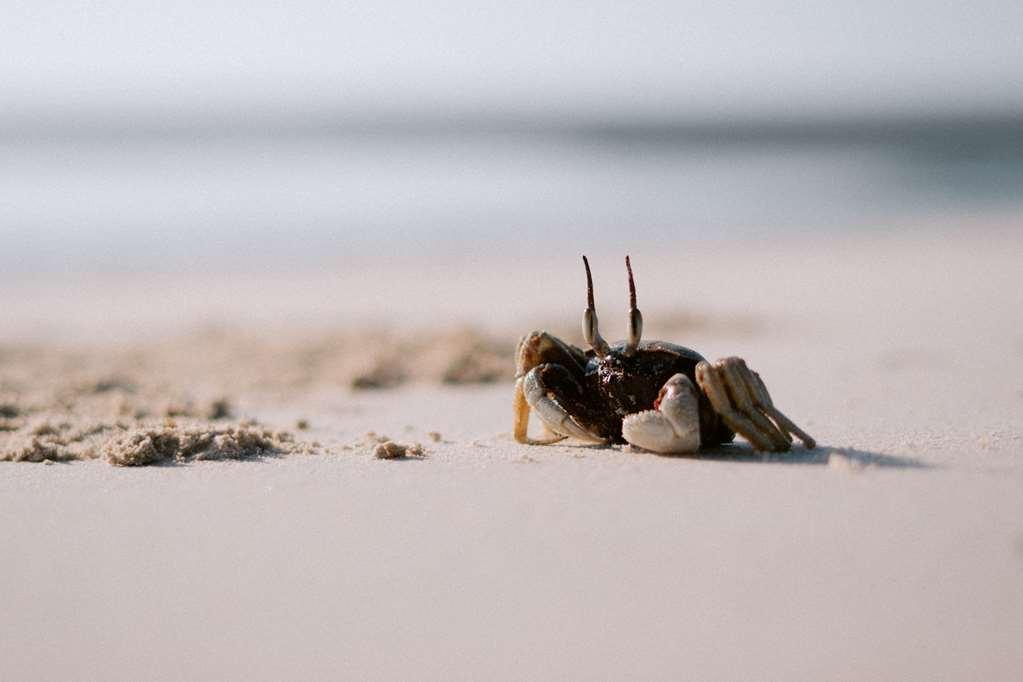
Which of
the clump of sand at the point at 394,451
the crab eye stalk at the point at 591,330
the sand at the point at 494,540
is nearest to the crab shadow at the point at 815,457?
the sand at the point at 494,540

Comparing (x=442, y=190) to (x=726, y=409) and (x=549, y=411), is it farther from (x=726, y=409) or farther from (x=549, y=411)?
(x=726, y=409)

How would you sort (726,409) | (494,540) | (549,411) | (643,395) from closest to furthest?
(494,540) < (726,409) < (643,395) < (549,411)

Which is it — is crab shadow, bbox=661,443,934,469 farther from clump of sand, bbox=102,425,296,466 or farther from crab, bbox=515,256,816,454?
clump of sand, bbox=102,425,296,466

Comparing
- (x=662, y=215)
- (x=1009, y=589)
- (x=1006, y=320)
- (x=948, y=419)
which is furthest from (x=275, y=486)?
(x=662, y=215)

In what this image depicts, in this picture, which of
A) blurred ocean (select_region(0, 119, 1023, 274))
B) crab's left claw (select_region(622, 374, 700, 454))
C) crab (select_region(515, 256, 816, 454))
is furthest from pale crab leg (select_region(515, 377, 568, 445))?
blurred ocean (select_region(0, 119, 1023, 274))

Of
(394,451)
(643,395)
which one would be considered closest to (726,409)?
(643,395)

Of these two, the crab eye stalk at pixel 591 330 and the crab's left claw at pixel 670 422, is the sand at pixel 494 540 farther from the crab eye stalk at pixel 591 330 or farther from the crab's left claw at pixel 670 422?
the crab eye stalk at pixel 591 330
